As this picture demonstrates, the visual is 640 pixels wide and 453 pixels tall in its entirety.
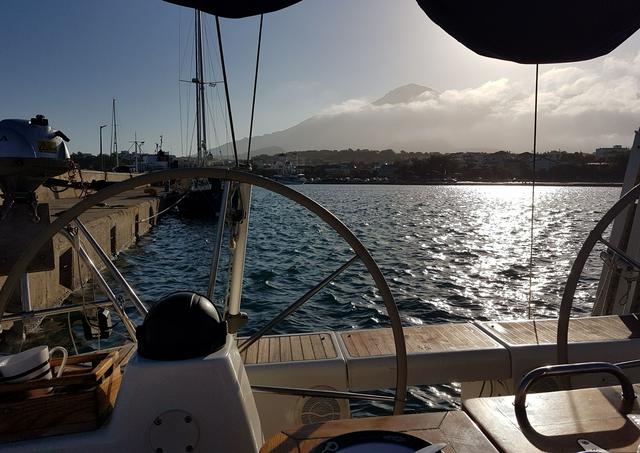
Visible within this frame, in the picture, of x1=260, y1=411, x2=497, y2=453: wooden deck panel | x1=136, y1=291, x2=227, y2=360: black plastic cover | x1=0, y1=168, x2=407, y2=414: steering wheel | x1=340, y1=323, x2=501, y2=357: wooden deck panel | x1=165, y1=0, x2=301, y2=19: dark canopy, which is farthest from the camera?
x1=340, y1=323, x2=501, y2=357: wooden deck panel

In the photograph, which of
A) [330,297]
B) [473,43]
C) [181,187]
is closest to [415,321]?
[330,297]

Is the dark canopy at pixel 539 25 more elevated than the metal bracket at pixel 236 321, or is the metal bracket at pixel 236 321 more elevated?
the dark canopy at pixel 539 25

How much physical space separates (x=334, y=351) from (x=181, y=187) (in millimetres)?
33501

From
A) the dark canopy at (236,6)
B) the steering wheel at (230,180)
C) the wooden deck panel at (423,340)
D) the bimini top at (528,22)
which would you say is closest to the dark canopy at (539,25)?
the bimini top at (528,22)

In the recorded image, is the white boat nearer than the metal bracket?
Yes

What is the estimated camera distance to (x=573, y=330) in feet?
8.93

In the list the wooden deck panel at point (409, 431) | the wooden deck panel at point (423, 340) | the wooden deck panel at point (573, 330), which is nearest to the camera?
the wooden deck panel at point (409, 431)

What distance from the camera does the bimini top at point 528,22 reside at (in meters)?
1.75

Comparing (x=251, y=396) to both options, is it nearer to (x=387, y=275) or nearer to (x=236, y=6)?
(x=236, y=6)

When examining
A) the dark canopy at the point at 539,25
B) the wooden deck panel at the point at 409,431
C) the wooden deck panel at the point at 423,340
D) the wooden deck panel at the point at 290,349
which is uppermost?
the dark canopy at the point at 539,25

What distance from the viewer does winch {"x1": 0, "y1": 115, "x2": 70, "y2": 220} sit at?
1987mm

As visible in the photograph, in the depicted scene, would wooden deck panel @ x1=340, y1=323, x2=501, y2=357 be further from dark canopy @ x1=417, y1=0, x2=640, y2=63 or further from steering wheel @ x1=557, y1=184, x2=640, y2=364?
dark canopy @ x1=417, y1=0, x2=640, y2=63

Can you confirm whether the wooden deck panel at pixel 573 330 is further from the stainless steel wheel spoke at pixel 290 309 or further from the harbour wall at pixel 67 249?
the harbour wall at pixel 67 249

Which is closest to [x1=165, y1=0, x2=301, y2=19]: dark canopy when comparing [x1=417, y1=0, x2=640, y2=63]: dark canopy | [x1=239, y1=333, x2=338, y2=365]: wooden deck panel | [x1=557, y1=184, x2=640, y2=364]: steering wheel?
[x1=417, y1=0, x2=640, y2=63]: dark canopy
